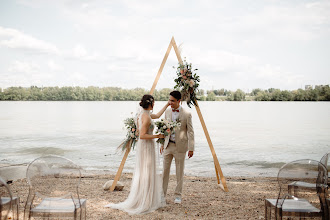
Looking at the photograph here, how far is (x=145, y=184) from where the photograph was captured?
521 centimetres

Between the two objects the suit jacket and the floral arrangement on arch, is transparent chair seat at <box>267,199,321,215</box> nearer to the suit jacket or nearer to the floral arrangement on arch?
the suit jacket

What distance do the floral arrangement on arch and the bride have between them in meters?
1.08

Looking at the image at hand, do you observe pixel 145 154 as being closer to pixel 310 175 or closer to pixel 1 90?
pixel 310 175

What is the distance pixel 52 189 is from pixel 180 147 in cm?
239

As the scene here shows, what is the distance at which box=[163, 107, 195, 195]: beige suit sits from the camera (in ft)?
18.8

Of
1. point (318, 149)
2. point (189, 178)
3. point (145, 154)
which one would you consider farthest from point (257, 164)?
point (145, 154)

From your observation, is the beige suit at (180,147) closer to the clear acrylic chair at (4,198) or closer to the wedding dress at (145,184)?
the wedding dress at (145,184)

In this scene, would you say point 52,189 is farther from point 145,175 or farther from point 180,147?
point 180,147

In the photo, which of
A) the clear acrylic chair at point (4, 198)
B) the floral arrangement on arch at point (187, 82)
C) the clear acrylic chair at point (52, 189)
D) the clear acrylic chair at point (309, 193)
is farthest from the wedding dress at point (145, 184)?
the clear acrylic chair at point (4, 198)

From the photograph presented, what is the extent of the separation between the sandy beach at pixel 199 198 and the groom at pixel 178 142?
0.51 metres

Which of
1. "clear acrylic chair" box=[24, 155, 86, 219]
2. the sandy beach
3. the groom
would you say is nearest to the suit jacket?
the groom

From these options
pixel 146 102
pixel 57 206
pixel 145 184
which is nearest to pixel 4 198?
pixel 57 206

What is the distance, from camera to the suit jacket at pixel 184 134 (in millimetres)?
5723

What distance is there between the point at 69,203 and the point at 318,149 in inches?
623
